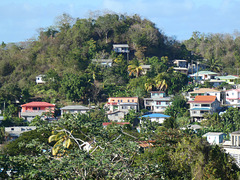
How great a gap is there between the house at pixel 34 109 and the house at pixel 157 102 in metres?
8.79

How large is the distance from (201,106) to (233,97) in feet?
15.1

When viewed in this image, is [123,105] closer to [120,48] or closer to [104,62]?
[104,62]

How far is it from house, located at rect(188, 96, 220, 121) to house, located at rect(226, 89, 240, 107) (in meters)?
2.59

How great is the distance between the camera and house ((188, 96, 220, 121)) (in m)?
44.0

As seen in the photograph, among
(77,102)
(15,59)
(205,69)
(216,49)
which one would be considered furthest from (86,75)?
(216,49)

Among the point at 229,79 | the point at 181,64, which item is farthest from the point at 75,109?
the point at 229,79

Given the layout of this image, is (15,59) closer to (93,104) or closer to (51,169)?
(93,104)

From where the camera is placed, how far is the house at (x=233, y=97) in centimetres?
4728

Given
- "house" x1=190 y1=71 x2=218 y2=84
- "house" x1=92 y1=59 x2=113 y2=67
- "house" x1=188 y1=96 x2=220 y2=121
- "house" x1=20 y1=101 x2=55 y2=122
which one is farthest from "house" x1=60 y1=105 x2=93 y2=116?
"house" x1=190 y1=71 x2=218 y2=84

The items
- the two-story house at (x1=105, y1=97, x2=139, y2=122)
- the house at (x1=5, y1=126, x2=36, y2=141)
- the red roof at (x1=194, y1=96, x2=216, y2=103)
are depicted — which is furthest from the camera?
the two-story house at (x1=105, y1=97, x2=139, y2=122)

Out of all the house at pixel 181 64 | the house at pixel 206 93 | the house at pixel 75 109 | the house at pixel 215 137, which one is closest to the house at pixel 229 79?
the house at pixel 181 64

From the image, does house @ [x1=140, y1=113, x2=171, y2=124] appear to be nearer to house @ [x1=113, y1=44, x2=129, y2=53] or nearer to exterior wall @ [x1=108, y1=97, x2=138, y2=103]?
exterior wall @ [x1=108, y1=97, x2=138, y2=103]

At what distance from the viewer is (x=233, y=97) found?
156ft

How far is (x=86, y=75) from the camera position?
158ft
